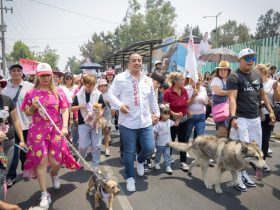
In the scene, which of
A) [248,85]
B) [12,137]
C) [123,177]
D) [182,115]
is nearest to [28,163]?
[12,137]

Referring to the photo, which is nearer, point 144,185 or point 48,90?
point 48,90

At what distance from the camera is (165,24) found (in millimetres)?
55031

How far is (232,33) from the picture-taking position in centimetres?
7681

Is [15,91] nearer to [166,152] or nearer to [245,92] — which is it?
[166,152]

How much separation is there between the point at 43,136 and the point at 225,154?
9.21ft

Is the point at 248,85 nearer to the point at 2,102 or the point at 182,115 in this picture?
the point at 182,115

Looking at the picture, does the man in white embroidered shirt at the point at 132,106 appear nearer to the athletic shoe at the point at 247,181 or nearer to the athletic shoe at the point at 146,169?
the athletic shoe at the point at 146,169

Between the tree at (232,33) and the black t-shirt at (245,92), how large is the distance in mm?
72387

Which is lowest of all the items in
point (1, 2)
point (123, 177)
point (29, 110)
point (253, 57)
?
point (123, 177)

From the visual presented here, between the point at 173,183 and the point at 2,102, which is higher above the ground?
the point at 2,102

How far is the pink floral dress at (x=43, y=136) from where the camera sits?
4.29 meters

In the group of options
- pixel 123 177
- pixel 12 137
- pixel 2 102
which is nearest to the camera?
pixel 2 102

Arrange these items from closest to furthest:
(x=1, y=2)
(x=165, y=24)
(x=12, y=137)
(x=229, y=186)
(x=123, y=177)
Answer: (x=12, y=137) < (x=229, y=186) < (x=123, y=177) < (x=1, y=2) < (x=165, y=24)

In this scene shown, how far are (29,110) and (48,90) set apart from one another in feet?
1.33
